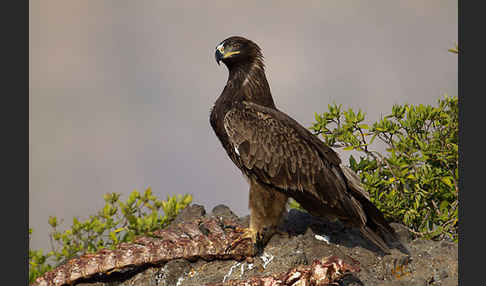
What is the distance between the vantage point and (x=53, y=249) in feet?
28.0

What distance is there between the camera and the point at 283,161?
22.3 feet

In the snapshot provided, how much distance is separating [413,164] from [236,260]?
10.2 ft

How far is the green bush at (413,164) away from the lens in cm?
781

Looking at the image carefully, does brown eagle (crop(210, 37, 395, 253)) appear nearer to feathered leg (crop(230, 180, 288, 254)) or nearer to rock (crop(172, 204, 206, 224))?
feathered leg (crop(230, 180, 288, 254))

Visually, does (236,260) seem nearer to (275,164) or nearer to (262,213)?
(262,213)

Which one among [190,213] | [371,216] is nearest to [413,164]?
[371,216]

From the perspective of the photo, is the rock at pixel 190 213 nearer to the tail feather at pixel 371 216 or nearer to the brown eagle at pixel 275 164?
the brown eagle at pixel 275 164

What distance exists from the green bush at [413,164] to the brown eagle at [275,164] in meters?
0.78

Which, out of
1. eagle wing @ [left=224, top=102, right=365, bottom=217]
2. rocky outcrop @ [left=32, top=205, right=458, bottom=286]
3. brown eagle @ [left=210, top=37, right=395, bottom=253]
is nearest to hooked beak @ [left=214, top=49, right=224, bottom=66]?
brown eagle @ [left=210, top=37, right=395, bottom=253]

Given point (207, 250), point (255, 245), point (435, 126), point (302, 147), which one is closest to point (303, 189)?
point (302, 147)

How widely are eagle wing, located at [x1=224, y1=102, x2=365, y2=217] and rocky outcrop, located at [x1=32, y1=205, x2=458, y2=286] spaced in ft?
1.97

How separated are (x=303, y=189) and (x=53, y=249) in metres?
4.37

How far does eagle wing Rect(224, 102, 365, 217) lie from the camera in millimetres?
6781

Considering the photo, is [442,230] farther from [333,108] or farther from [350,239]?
[333,108]
